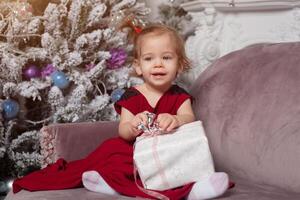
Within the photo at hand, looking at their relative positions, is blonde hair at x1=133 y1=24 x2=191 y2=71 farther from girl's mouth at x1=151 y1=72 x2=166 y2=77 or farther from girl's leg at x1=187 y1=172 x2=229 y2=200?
girl's leg at x1=187 y1=172 x2=229 y2=200

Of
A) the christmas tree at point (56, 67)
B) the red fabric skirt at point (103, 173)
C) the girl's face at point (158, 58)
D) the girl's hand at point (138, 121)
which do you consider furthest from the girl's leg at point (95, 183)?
the christmas tree at point (56, 67)

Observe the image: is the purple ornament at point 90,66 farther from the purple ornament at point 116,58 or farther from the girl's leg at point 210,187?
the girl's leg at point 210,187

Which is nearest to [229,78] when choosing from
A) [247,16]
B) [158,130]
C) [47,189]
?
[158,130]

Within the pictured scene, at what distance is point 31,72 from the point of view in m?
2.26

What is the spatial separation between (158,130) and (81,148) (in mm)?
376

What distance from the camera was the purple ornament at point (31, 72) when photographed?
226cm

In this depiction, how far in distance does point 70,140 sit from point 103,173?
263mm

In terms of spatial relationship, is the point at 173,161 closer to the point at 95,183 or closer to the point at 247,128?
the point at 95,183

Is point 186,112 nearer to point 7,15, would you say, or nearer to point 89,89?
point 89,89

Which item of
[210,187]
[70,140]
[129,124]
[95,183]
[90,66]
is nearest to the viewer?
[210,187]

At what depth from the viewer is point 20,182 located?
5.00 ft

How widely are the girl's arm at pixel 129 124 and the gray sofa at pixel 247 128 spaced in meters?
0.12

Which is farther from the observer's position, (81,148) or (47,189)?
(81,148)

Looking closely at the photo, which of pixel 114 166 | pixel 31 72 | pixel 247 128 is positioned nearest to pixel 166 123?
pixel 114 166
